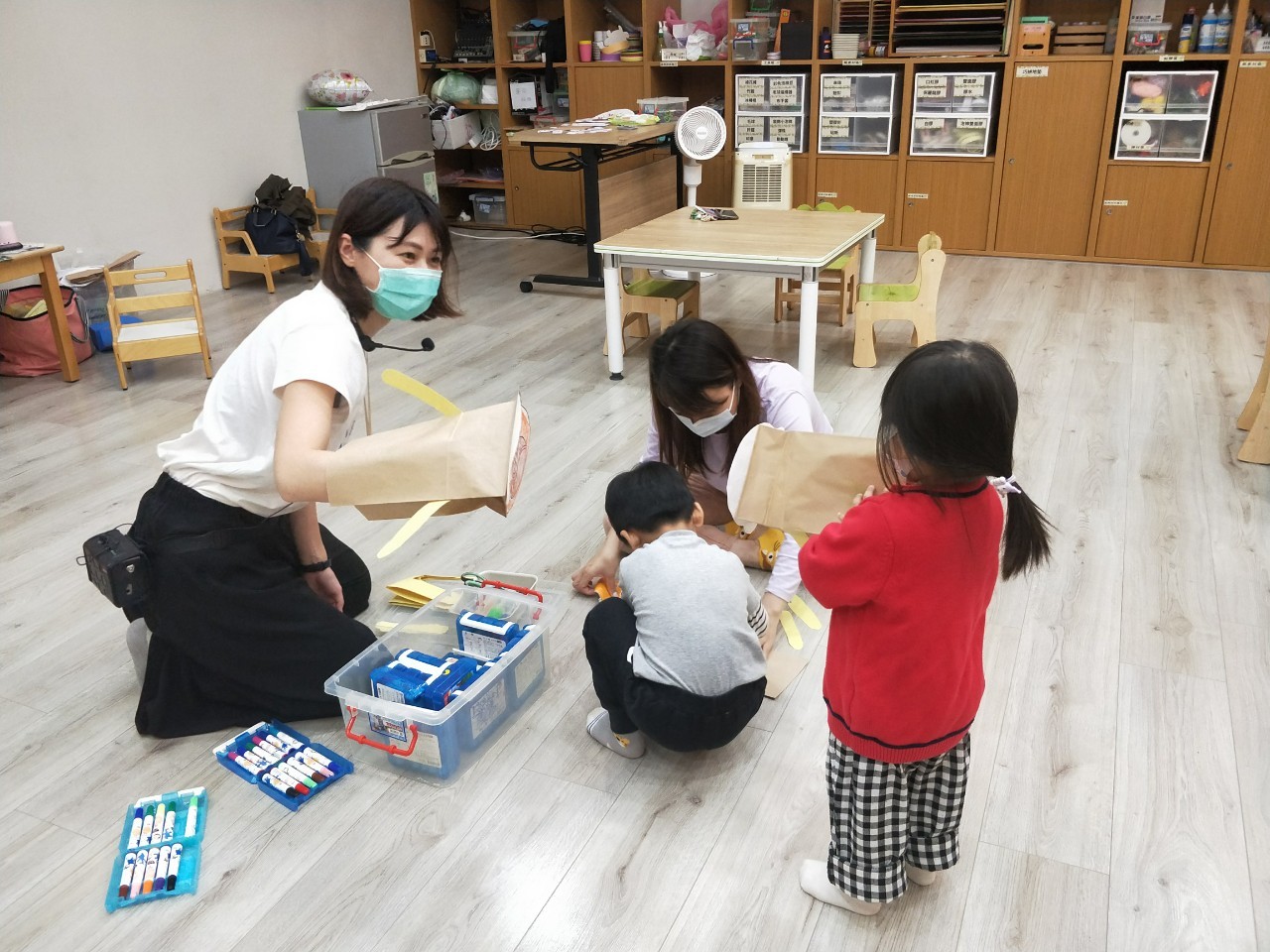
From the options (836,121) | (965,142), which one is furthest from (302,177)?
(965,142)

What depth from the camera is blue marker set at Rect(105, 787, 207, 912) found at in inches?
63.9

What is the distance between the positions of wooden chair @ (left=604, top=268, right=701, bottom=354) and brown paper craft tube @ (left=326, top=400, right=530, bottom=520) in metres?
2.72

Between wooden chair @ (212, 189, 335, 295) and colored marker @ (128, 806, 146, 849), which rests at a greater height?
wooden chair @ (212, 189, 335, 295)

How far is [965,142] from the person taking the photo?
5.90 metres

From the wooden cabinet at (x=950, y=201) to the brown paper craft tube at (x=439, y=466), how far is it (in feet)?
17.4

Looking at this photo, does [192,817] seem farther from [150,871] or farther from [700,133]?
[700,133]

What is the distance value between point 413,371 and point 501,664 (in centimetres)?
261

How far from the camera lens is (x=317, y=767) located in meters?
1.89

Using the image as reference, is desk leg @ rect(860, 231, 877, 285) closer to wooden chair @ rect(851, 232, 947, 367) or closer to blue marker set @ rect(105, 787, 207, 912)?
wooden chair @ rect(851, 232, 947, 367)

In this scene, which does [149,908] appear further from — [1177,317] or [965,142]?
[965,142]

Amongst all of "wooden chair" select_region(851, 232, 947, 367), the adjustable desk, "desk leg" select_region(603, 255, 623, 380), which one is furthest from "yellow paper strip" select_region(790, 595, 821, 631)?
the adjustable desk

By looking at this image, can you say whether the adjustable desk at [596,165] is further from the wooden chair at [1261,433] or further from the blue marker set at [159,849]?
the blue marker set at [159,849]

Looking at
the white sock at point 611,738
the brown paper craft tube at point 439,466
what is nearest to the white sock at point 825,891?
the white sock at point 611,738

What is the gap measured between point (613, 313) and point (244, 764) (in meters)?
2.50
